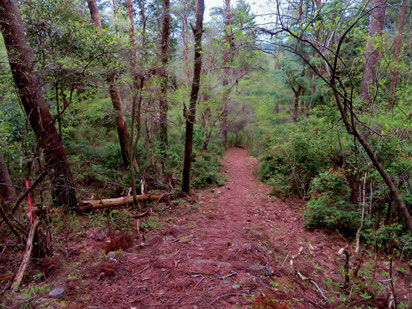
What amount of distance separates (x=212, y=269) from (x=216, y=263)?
18cm

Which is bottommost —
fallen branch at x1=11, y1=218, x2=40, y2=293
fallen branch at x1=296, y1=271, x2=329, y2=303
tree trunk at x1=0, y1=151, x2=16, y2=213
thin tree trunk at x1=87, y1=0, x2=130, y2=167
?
fallen branch at x1=296, y1=271, x2=329, y2=303

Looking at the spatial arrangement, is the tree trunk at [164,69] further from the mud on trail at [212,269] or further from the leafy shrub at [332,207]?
the leafy shrub at [332,207]

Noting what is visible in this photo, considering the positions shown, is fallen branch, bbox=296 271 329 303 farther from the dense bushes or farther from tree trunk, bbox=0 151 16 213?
tree trunk, bbox=0 151 16 213

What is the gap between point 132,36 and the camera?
5770mm

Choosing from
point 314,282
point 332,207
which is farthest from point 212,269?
point 332,207

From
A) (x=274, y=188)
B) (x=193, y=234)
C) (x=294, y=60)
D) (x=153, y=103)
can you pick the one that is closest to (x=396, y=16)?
(x=294, y=60)

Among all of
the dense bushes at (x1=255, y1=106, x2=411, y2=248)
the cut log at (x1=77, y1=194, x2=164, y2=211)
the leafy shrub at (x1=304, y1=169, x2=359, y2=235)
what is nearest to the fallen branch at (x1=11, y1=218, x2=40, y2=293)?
the cut log at (x1=77, y1=194, x2=164, y2=211)

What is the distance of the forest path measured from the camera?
2.74 m

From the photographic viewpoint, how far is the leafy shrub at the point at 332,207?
5582 mm

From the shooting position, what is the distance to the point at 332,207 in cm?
591

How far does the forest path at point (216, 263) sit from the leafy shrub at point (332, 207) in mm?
353

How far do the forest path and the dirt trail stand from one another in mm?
11

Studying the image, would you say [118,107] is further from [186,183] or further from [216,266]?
[216,266]

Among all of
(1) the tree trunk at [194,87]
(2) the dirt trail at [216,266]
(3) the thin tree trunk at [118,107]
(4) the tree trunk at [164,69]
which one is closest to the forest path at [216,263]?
(2) the dirt trail at [216,266]
